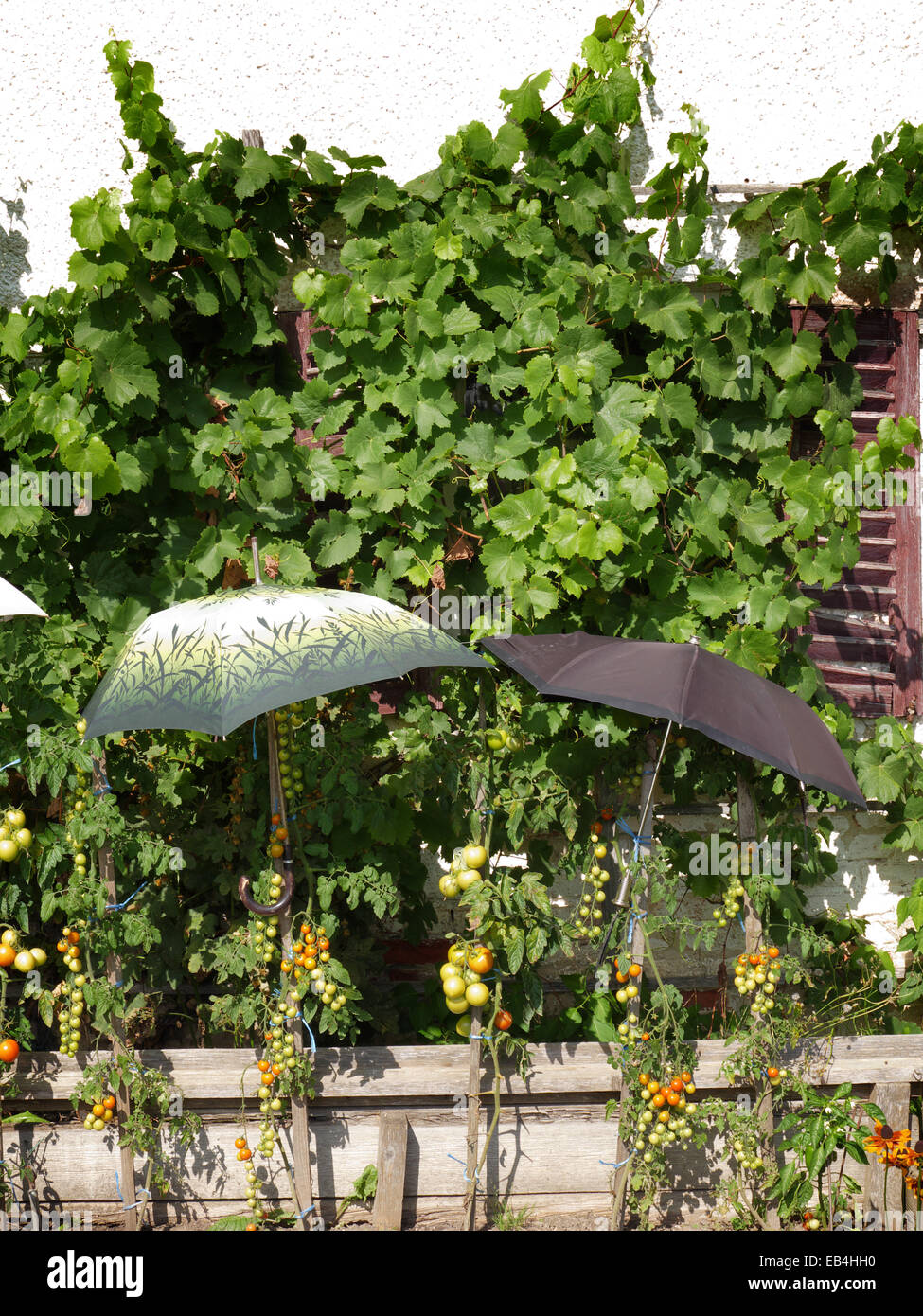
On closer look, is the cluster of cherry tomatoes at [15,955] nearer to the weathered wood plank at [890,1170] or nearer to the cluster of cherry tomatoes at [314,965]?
the cluster of cherry tomatoes at [314,965]

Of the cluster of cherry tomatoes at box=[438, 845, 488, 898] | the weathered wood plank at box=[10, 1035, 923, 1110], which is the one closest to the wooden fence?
the weathered wood plank at box=[10, 1035, 923, 1110]

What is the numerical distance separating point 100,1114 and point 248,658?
1.66 metres

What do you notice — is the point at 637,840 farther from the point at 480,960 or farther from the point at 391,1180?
the point at 391,1180

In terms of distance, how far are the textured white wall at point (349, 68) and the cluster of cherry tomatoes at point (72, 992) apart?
2.75m

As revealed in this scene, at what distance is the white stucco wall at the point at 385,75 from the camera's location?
168 inches

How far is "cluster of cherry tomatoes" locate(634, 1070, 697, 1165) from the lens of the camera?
3145 millimetres

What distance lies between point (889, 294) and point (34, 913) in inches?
170

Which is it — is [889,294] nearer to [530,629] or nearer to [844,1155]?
[530,629]

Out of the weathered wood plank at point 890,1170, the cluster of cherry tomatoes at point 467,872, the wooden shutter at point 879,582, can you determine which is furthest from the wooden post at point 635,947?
the wooden shutter at point 879,582

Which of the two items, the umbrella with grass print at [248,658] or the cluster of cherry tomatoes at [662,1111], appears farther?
the cluster of cherry tomatoes at [662,1111]

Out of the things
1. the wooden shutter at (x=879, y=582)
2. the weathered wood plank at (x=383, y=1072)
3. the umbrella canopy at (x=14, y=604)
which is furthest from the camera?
the wooden shutter at (x=879, y=582)

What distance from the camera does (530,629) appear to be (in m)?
3.97

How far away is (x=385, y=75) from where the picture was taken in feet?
14.1

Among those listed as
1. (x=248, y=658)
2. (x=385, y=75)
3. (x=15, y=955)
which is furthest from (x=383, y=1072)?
(x=385, y=75)
